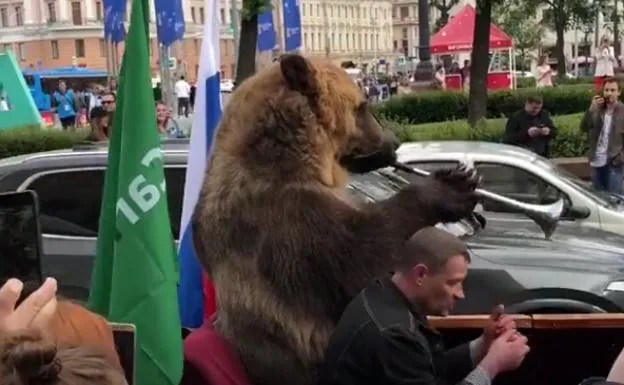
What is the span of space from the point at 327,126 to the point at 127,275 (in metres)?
0.88

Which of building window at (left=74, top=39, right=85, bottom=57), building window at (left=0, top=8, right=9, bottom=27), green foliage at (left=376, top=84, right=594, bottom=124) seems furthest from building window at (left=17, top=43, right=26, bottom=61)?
green foliage at (left=376, top=84, right=594, bottom=124)

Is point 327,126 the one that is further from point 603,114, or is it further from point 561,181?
point 603,114

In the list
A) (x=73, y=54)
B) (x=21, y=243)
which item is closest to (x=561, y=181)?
(x=21, y=243)

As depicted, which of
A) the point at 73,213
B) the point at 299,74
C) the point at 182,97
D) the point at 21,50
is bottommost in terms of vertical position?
the point at 182,97

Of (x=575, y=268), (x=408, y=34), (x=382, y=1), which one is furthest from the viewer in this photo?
(x=408, y=34)

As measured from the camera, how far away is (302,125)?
12.5ft

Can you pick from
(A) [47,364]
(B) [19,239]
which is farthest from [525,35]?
(A) [47,364]

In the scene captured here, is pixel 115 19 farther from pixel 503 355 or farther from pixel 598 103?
pixel 503 355

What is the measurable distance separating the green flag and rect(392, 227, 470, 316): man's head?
0.82 m

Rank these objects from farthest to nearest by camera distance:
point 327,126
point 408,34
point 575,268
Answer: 1. point 408,34
2. point 575,268
3. point 327,126

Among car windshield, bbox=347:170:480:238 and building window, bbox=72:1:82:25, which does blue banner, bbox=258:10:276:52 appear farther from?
building window, bbox=72:1:82:25

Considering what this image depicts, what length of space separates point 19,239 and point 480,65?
1811cm

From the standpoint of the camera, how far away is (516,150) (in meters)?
8.88

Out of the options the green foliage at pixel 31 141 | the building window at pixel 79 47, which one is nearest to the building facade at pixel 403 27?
the building window at pixel 79 47
